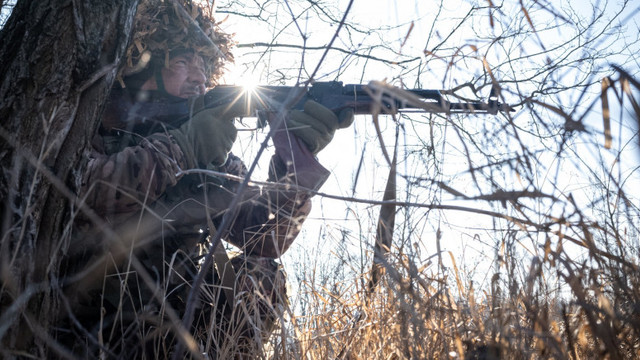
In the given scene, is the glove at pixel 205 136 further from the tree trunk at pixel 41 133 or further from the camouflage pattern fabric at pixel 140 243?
the tree trunk at pixel 41 133

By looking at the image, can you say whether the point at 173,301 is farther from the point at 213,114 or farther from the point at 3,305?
the point at 3,305

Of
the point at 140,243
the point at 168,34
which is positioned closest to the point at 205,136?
the point at 140,243

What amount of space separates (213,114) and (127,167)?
0.61 m

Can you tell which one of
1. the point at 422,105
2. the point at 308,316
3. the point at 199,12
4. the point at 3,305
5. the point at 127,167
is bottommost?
the point at 3,305

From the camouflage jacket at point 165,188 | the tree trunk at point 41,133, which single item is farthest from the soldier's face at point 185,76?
the tree trunk at point 41,133

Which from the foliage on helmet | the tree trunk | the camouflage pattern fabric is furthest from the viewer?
the foliage on helmet

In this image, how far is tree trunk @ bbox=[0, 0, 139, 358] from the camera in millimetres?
1445

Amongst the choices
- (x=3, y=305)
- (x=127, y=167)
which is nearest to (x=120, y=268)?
(x=127, y=167)

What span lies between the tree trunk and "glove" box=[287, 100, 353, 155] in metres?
1.53

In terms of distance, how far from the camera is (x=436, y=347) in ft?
5.07

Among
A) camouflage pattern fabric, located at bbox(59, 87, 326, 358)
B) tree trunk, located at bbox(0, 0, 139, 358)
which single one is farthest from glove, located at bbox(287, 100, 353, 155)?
tree trunk, located at bbox(0, 0, 139, 358)

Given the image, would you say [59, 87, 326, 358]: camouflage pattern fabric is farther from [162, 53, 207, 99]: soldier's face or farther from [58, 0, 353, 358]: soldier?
[162, 53, 207, 99]: soldier's face

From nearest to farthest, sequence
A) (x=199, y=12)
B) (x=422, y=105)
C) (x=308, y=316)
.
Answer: (x=422, y=105)
(x=308, y=316)
(x=199, y=12)

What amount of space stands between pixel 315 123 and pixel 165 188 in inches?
33.9
